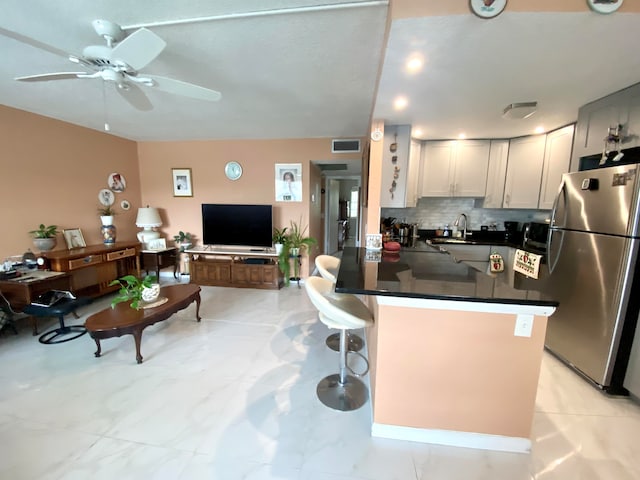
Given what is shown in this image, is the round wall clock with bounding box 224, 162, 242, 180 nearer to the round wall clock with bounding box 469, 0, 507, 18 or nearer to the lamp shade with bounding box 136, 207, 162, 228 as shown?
the lamp shade with bounding box 136, 207, 162, 228

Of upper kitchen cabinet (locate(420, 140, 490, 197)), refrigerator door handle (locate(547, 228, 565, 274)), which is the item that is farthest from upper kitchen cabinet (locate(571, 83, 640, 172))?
upper kitchen cabinet (locate(420, 140, 490, 197))

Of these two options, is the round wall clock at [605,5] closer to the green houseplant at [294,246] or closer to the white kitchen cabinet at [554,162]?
the white kitchen cabinet at [554,162]

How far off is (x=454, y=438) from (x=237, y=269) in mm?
3488

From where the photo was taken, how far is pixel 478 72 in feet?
5.24

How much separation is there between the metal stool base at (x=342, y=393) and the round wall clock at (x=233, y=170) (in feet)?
11.6

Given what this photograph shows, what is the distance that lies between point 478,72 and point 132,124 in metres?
4.19

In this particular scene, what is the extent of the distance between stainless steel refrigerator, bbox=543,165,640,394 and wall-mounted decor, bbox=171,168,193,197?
16.5 ft

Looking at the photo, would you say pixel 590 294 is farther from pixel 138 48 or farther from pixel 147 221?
pixel 147 221

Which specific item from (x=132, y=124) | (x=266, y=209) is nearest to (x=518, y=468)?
(x=266, y=209)

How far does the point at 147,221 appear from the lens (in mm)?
4203

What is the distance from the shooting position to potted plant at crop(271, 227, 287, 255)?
13.5 ft

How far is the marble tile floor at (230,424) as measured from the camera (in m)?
1.35

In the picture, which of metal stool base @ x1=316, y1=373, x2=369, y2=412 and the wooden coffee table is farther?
the wooden coffee table

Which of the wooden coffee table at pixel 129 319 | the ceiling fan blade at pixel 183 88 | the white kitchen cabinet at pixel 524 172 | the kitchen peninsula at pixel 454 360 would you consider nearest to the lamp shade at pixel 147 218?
the wooden coffee table at pixel 129 319
